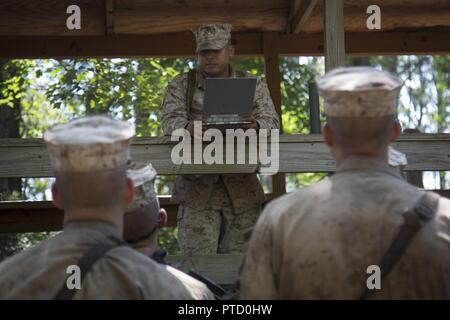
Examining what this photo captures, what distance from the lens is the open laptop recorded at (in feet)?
20.5

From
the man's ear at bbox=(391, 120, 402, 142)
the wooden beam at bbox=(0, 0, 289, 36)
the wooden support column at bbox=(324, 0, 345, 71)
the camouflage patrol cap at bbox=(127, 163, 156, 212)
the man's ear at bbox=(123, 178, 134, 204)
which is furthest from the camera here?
the wooden beam at bbox=(0, 0, 289, 36)

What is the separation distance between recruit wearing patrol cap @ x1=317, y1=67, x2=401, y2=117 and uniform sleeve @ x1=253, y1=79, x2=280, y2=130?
2965 mm

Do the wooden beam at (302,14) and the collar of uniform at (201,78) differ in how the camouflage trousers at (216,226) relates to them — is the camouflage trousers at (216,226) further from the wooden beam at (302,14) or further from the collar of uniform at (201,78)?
the wooden beam at (302,14)

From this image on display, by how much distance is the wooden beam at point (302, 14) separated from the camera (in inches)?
323

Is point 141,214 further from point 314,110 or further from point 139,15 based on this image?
point 139,15

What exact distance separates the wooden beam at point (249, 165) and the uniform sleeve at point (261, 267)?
9.74 feet

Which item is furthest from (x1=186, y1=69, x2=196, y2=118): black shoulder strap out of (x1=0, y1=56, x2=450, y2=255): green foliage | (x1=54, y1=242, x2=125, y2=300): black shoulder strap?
(x1=0, y1=56, x2=450, y2=255): green foliage

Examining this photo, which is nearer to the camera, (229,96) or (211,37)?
(229,96)

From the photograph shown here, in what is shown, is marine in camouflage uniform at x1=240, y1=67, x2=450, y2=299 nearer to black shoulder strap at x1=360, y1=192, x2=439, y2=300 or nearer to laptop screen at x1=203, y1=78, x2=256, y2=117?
black shoulder strap at x1=360, y1=192, x2=439, y2=300

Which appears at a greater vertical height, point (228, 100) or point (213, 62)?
point (213, 62)

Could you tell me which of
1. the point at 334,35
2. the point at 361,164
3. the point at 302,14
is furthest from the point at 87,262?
the point at 302,14

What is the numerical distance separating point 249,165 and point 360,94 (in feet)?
9.81

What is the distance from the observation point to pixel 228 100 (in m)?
6.30
